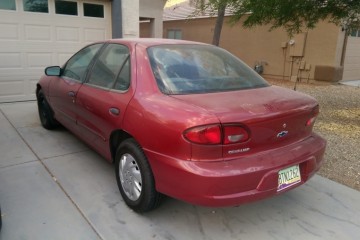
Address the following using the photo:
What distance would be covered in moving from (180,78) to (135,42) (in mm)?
727

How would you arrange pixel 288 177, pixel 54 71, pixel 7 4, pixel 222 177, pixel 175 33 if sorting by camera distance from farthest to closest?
pixel 175 33 < pixel 7 4 < pixel 54 71 < pixel 288 177 < pixel 222 177

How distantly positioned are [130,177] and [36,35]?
18.5 ft

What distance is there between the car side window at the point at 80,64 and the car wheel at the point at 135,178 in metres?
1.42

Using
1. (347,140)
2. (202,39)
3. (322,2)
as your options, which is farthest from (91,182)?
(202,39)

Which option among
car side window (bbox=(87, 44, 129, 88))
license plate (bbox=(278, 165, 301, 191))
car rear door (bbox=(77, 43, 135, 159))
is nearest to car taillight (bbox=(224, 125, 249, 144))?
license plate (bbox=(278, 165, 301, 191))

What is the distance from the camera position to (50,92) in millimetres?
4824

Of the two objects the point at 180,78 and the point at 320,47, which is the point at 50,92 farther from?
the point at 320,47

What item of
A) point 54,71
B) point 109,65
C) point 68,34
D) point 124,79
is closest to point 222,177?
point 124,79

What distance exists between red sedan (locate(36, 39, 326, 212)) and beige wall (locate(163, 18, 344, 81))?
1036 cm

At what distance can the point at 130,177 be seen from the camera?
9.78 ft

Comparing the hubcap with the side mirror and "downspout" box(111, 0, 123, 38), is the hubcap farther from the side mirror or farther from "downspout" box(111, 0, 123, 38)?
"downspout" box(111, 0, 123, 38)

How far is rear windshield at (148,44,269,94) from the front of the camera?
2.91 m

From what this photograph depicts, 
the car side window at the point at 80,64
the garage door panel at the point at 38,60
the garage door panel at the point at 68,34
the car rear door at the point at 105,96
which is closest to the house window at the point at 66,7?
the garage door panel at the point at 68,34

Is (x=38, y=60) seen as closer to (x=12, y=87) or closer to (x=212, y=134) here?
(x=12, y=87)
